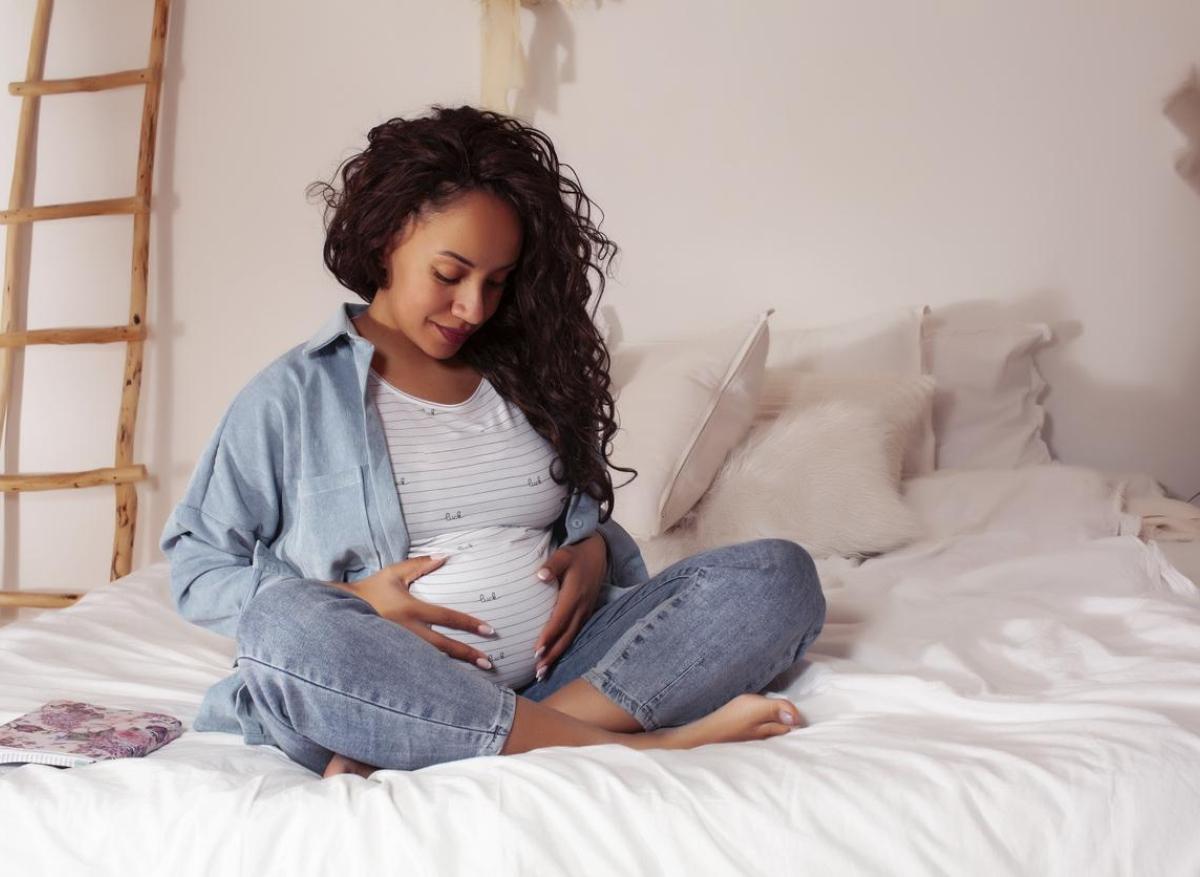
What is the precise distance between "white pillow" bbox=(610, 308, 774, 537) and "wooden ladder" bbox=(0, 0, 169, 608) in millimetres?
1328

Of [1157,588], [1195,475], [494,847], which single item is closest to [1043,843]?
[494,847]

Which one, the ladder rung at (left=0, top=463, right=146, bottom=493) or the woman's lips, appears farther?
the ladder rung at (left=0, top=463, right=146, bottom=493)

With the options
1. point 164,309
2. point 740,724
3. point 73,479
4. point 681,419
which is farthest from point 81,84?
point 740,724

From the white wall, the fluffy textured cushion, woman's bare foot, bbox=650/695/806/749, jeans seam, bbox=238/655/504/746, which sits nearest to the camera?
jeans seam, bbox=238/655/504/746

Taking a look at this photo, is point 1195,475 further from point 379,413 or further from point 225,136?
point 225,136

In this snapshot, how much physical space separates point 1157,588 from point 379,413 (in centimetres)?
117

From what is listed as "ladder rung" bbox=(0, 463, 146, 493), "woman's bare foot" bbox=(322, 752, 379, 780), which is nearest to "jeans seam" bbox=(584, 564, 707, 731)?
"woman's bare foot" bbox=(322, 752, 379, 780)

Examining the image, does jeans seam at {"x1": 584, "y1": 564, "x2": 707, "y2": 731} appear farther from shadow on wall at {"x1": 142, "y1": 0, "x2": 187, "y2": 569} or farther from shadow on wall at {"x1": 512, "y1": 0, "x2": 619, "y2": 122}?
shadow on wall at {"x1": 142, "y1": 0, "x2": 187, "y2": 569}

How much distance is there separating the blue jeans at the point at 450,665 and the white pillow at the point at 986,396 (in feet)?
4.52

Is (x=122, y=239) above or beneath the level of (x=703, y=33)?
beneath

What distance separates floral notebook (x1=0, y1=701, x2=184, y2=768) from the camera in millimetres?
1320

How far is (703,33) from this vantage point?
3002 millimetres

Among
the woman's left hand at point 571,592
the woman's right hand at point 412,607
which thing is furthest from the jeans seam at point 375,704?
the woman's left hand at point 571,592

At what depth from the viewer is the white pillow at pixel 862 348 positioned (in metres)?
2.80
